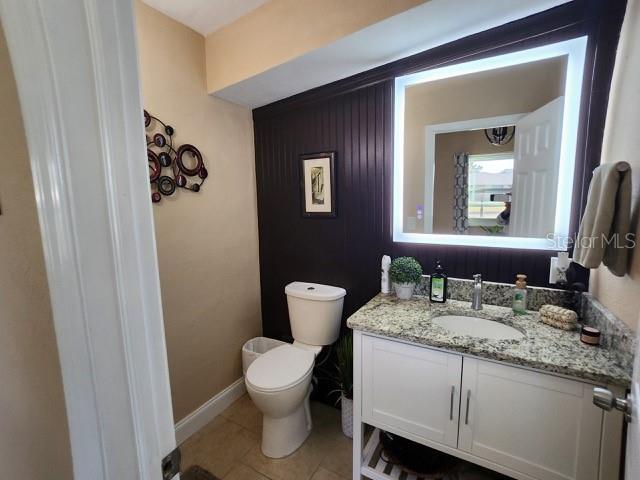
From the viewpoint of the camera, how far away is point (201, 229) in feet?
6.08

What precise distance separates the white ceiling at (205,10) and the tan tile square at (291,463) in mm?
2401

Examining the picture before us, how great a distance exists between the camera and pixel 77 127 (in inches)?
15.3

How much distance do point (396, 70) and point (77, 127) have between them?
162 centimetres

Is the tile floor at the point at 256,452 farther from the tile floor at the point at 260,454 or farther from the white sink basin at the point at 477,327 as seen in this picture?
the white sink basin at the point at 477,327

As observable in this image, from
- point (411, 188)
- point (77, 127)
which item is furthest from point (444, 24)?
point (77, 127)

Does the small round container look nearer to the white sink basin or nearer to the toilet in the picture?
the white sink basin

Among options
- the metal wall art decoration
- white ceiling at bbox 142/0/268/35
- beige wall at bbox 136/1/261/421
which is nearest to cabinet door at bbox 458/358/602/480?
beige wall at bbox 136/1/261/421

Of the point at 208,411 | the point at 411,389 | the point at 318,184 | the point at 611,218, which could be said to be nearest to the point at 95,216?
the point at 411,389

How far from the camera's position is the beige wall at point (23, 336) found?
0.44 metres

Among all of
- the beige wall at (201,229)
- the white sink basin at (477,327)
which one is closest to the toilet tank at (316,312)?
the beige wall at (201,229)

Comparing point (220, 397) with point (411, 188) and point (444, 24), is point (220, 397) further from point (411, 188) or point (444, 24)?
point (444, 24)

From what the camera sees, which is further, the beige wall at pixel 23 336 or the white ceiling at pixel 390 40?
the white ceiling at pixel 390 40

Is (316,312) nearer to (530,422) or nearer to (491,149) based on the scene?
(530,422)

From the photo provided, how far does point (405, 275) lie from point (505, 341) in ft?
1.78
